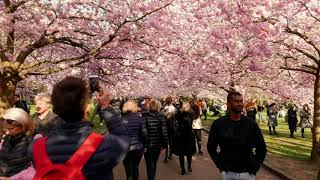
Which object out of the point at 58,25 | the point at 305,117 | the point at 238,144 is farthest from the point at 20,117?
the point at 305,117

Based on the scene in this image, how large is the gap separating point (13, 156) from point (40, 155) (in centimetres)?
198

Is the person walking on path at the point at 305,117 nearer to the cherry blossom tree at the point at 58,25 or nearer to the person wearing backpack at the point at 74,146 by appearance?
the cherry blossom tree at the point at 58,25

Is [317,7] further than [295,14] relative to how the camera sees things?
No

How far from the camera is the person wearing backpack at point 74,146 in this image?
2.84 m

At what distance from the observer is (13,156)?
4723 mm

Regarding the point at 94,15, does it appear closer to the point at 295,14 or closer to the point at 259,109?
the point at 295,14

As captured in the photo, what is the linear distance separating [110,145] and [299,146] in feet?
54.9

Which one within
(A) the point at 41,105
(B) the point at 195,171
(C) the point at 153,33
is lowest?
(B) the point at 195,171

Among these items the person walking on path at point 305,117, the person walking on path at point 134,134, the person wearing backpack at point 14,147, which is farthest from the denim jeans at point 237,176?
the person walking on path at point 305,117

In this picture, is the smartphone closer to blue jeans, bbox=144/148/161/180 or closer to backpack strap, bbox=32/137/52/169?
backpack strap, bbox=32/137/52/169

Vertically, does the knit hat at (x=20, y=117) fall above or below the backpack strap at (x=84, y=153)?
above

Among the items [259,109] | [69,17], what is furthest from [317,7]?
[259,109]

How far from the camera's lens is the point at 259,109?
3341cm

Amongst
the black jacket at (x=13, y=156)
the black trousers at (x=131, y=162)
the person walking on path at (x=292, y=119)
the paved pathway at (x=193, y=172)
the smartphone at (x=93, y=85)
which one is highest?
the person walking on path at (x=292, y=119)
